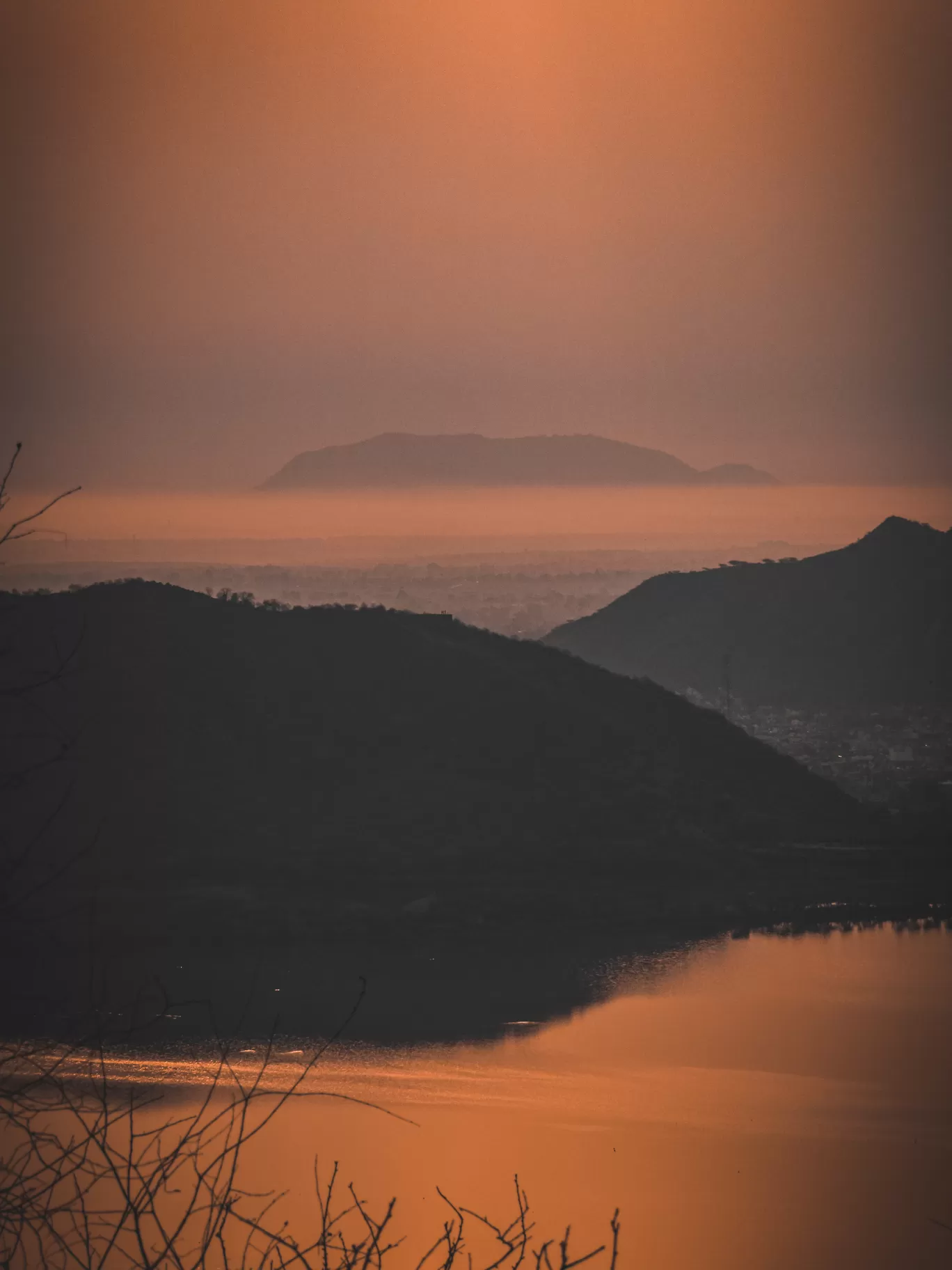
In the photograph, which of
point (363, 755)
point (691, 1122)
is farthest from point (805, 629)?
point (691, 1122)

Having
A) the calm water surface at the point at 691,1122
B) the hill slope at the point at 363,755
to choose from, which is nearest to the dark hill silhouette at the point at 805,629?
the hill slope at the point at 363,755

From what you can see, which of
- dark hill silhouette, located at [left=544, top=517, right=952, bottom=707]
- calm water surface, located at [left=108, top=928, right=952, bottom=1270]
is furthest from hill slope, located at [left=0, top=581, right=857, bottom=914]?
dark hill silhouette, located at [left=544, top=517, right=952, bottom=707]

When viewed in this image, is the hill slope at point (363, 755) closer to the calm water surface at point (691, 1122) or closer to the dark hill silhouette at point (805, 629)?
the calm water surface at point (691, 1122)

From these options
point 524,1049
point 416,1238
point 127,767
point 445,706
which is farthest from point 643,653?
point 416,1238

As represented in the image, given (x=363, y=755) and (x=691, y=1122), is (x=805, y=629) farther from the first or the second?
(x=691, y=1122)

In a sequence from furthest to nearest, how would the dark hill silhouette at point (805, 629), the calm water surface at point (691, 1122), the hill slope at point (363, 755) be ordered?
the dark hill silhouette at point (805, 629) → the hill slope at point (363, 755) → the calm water surface at point (691, 1122)

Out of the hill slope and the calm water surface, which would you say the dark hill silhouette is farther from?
the calm water surface
